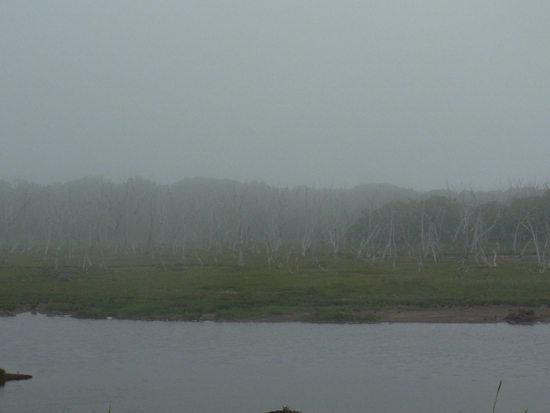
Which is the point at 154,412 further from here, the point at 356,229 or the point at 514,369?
the point at 356,229

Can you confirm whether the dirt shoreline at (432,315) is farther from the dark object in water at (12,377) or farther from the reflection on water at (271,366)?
the dark object in water at (12,377)

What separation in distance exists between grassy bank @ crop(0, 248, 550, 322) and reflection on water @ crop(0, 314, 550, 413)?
1746mm

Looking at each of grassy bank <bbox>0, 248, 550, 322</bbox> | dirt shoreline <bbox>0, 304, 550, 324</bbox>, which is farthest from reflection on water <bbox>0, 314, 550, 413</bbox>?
grassy bank <bbox>0, 248, 550, 322</bbox>

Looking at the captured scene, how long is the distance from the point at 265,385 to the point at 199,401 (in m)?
1.66

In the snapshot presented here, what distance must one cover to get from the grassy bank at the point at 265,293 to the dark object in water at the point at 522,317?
2.20 meters

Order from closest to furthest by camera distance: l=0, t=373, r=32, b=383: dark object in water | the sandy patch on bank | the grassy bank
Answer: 1. l=0, t=373, r=32, b=383: dark object in water
2. the sandy patch on bank
3. the grassy bank

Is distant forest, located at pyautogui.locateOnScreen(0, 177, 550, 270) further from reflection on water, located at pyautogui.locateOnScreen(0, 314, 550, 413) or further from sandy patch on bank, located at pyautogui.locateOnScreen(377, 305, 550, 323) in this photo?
reflection on water, located at pyautogui.locateOnScreen(0, 314, 550, 413)

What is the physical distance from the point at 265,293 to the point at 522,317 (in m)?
9.80

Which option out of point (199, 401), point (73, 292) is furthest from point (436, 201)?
point (199, 401)

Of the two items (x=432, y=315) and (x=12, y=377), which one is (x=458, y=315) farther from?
(x=12, y=377)

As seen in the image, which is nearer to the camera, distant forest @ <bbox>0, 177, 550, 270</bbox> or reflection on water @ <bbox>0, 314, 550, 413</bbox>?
reflection on water @ <bbox>0, 314, 550, 413</bbox>

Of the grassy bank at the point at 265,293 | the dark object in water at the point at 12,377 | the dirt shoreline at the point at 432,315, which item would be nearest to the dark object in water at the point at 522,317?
the dirt shoreline at the point at 432,315

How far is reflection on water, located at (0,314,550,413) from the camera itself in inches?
462

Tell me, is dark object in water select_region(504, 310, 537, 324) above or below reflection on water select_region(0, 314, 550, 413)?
above
